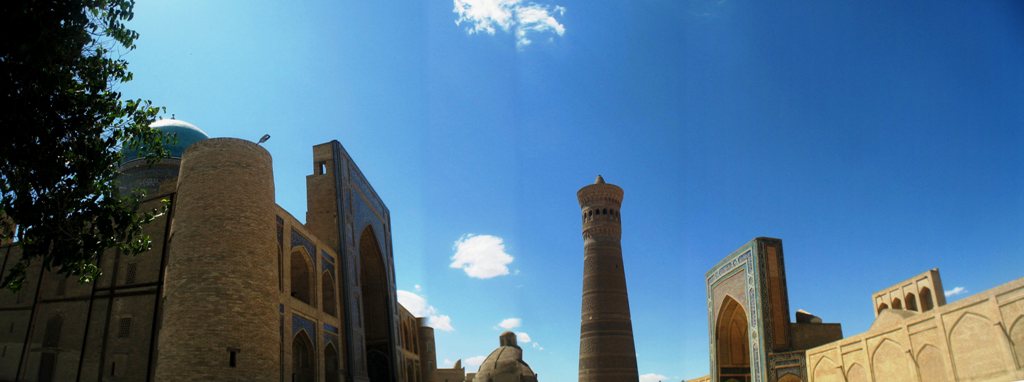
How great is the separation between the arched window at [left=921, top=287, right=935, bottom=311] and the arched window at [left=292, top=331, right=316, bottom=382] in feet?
55.6

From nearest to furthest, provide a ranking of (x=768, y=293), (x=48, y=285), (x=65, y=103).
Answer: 1. (x=65, y=103)
2. (x=48, y=285)
3. (x=768, y=293)

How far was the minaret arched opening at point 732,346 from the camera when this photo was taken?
78.9ft

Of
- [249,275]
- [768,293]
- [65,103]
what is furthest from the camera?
[768,293]

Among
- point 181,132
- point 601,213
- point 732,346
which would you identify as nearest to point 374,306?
point 181,132

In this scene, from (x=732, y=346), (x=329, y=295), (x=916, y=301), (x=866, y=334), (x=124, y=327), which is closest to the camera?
(x=124, y=327)

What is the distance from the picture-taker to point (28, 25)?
20.5ft

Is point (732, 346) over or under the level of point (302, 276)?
under

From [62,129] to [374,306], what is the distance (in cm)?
1580

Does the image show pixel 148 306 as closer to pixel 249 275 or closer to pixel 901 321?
pixel 249 275

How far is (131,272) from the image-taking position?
560 inches

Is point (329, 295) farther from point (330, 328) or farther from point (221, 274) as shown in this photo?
point (221, 274)

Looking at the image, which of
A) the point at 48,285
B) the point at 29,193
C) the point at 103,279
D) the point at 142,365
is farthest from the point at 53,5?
the point at 48,285

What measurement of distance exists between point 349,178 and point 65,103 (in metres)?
13.1

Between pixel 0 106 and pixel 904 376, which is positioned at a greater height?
pixel 0 106
